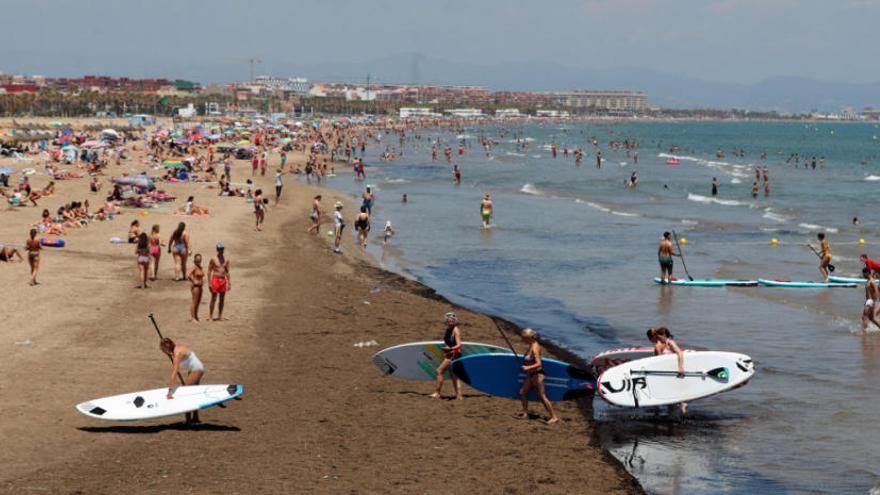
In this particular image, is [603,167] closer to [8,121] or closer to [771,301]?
[771,301]

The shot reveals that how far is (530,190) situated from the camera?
60719 millimetres

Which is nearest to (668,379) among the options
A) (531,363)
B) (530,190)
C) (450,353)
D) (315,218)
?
(531,363)

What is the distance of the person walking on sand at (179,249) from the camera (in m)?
21.4

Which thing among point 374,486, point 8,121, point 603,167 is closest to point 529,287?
point 374,486

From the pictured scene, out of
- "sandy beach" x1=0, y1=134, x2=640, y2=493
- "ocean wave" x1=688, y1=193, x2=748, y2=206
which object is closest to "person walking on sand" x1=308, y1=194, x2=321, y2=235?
"sandy beach" x1=0, y1=134, x2=640, y2=493

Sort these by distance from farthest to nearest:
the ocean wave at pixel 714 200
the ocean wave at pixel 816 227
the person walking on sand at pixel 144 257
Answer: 1. the ocean wave at pixel 714 200
2. the ocean wave at pixel 816 227
3. the person walking on sand at pixel 144 257

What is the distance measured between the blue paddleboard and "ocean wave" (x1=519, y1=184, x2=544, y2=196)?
Result: 44.1 m

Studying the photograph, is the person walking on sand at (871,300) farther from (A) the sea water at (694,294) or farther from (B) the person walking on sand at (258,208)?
(B) the person walking on sand at (258,208)

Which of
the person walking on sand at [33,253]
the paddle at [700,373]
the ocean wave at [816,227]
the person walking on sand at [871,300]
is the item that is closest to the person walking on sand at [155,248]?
the person walking on sand at [33,253]

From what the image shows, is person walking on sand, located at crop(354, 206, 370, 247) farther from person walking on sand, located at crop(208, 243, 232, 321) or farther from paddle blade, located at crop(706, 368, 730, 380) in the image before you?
paddle blade, located at crop(706, 368, 730, 380)

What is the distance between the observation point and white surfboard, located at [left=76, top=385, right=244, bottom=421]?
11.8m

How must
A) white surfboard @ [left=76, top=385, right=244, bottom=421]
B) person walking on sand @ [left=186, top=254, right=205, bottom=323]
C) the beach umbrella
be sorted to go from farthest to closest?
the beach umbrella, person walking on sand @ [left=186, top=254, right=205, bottom=323], white surfboard @ [left=76, top=385, right=244, bottom=421]

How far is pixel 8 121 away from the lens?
115 metres

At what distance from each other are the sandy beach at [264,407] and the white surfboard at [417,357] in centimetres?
25
